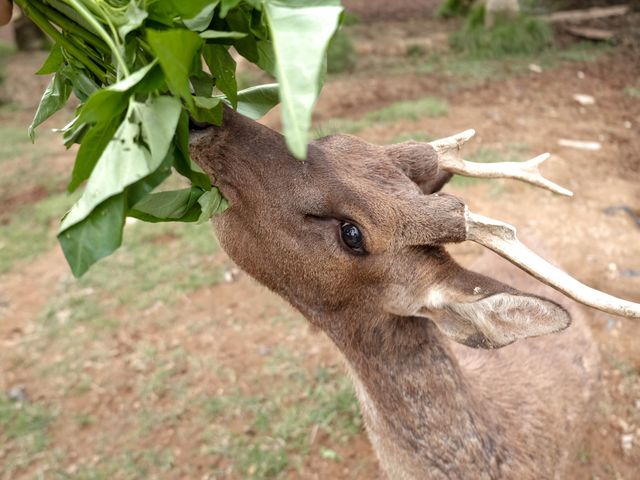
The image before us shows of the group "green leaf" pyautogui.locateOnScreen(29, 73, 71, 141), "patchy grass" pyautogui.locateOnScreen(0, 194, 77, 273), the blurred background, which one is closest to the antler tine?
the blurred background

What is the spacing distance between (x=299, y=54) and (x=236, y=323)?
431 cm

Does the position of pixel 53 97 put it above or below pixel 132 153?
below

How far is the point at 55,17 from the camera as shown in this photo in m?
1.85

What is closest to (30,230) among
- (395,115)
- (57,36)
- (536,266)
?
(395,115)

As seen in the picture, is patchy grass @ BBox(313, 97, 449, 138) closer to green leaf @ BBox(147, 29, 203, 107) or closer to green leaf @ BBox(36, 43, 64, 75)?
green leaf @ BBox(36, 43, 64, 75)

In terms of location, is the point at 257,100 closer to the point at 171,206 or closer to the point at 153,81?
the point at 171,206

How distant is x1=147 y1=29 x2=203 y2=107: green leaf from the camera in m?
1.40

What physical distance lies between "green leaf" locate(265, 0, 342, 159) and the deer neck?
156 centimetres

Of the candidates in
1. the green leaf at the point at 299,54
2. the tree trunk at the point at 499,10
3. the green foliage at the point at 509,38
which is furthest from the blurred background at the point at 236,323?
the tree trunk at the point at 499,10

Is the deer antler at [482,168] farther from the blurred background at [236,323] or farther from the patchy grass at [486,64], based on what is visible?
the patchy grass at [486,64]

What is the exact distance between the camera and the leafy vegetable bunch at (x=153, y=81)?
1.28 m

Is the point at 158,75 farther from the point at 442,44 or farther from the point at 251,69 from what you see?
the point at 442,44

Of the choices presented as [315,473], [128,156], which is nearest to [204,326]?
[315,473]

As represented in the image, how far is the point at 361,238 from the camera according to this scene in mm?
2322
